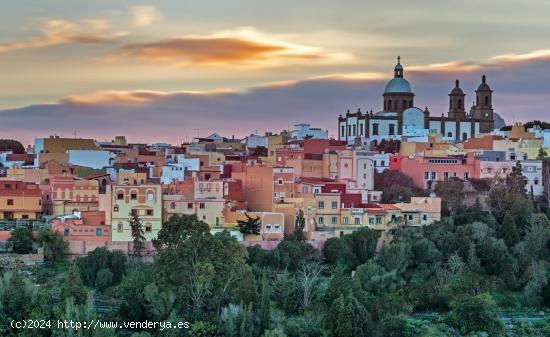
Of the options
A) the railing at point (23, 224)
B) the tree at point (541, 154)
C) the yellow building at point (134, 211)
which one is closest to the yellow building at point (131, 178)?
the yellow building at point (134, 211)

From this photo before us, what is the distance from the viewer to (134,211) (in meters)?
24.0

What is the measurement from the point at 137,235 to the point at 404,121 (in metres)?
15.8

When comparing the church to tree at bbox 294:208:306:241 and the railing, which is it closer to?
tree at bbox 294:208:306:241

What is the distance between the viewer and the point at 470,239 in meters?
24.5

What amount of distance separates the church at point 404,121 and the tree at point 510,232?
10381 millimetres

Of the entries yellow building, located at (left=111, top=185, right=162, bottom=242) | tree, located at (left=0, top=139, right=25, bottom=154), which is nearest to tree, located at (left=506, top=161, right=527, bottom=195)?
yellow building, located at (left=111, top=185, right=162, bottom=242)

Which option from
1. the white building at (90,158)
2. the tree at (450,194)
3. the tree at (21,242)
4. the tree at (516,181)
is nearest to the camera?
the tree at (21,242)

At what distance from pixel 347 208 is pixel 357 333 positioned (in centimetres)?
688

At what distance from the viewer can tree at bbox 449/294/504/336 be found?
19734 millimetres

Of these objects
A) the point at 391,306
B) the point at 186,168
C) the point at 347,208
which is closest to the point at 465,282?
the point at 391,306

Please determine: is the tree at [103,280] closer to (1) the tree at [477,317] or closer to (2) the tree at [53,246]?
(2) the tree at [53,246]

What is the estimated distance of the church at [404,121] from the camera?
3703cm

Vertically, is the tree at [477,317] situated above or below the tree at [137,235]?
below

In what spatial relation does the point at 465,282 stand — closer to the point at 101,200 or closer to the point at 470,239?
the point at 470,239
